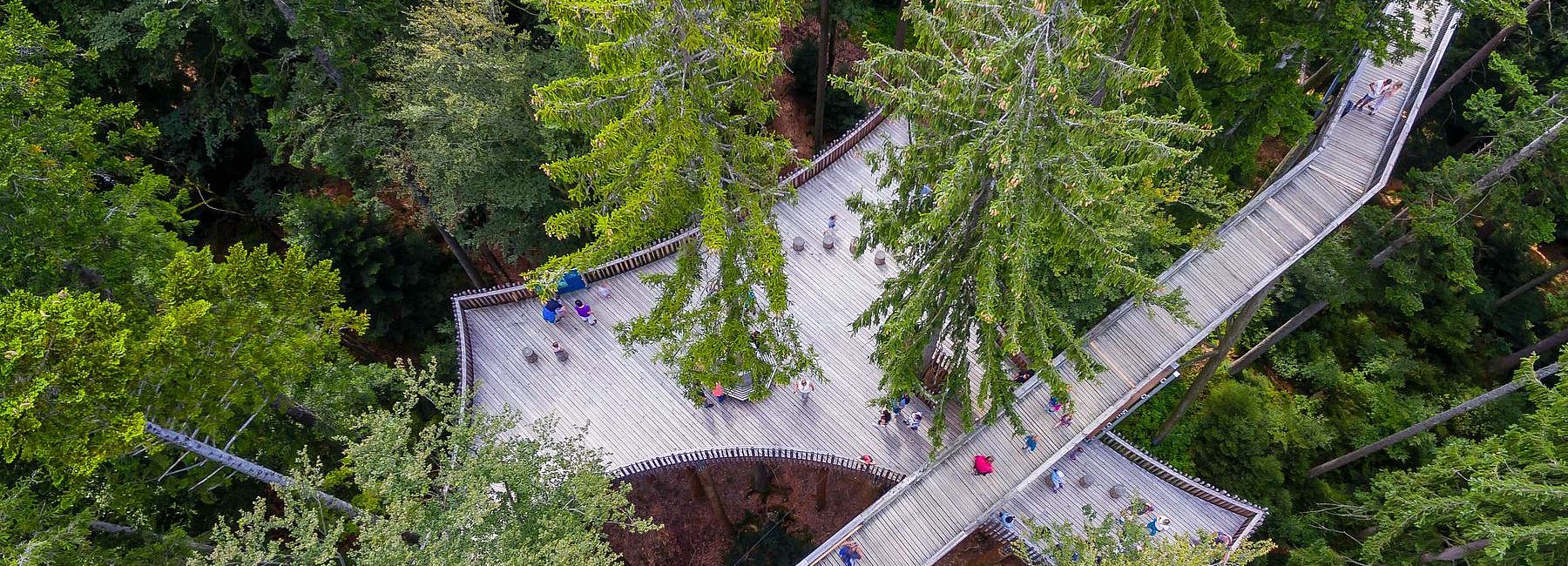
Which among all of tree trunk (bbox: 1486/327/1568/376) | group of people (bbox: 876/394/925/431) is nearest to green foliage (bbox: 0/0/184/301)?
group of people (bbox: 876/394/925/431)

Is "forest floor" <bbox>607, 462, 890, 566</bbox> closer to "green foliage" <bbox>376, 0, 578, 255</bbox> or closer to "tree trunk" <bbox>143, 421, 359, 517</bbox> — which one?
"tree trunk" <bbox>143, 421, 359, 517</bbox>

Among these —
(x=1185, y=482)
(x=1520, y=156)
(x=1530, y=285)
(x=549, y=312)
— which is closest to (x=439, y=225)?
(x=549, y=312)

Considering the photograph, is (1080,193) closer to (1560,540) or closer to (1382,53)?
(1560,540)

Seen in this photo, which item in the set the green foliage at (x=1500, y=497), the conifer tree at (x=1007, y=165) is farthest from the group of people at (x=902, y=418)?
the green foliage at (x=1500, y=497)

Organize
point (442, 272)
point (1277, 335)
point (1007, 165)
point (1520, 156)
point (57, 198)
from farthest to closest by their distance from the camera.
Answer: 1. point (442, 272)
2. point (1277, 335)
3. point (1520, 156)
4. point (57, 198)
5. point (1007, 165)

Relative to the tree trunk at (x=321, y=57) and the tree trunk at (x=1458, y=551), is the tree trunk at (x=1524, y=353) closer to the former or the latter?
the tree trunk at (x=1458, y=551)

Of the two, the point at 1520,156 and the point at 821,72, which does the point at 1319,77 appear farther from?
the point at 821,72
